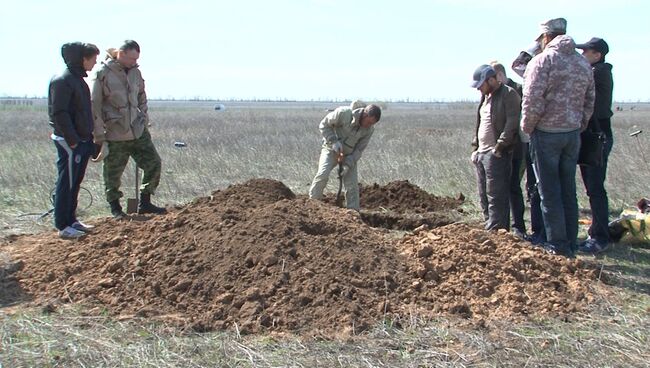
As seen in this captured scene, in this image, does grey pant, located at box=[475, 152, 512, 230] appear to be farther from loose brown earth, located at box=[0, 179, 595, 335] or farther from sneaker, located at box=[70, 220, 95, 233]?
sneaker, located at box=[70, 220, 95, 233]

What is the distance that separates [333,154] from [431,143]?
10430 millimetres

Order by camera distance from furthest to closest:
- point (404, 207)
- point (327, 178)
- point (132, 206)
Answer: point (404, 207), point (327, 178), point (132, 206)

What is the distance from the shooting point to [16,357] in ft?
12.8

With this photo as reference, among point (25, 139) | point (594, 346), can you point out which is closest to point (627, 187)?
point (594, 346)

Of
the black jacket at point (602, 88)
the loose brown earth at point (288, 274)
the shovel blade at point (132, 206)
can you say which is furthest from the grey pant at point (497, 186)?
the shovel blade at point (132, 206)

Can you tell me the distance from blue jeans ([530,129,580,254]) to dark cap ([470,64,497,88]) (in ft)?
2.64

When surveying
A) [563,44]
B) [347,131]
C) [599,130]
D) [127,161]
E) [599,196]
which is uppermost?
[563,44]

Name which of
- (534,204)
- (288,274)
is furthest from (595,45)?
(288,274)

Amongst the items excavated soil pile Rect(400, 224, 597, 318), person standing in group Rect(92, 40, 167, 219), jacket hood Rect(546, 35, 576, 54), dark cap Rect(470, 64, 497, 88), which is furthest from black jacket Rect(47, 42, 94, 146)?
jacket hood Rect(546, 35, 576, 54)

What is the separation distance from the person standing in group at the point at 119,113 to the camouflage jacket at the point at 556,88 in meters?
3.98

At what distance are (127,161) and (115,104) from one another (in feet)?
2.13

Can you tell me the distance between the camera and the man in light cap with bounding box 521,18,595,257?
225 inches

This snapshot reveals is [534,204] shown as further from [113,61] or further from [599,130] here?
[113,61]

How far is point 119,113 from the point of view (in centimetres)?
727
